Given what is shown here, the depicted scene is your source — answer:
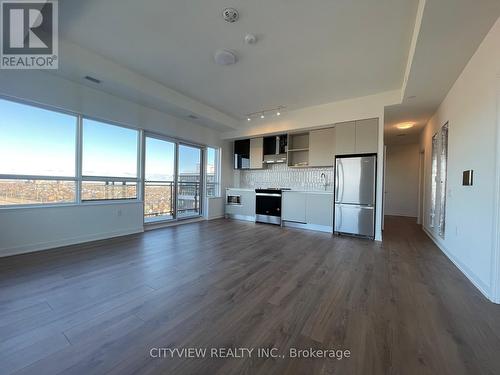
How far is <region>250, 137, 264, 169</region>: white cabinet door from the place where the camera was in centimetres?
597

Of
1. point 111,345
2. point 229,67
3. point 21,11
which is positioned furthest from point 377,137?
point 21,11

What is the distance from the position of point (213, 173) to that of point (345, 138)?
3762 millimetres

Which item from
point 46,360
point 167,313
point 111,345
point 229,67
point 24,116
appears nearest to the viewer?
point 46,360

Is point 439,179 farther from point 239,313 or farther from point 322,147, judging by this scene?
point 239,313

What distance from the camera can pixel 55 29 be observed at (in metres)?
2.49

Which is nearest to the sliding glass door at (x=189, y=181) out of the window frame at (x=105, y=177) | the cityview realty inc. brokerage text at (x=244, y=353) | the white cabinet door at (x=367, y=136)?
the window frame at (x=105, y=177)

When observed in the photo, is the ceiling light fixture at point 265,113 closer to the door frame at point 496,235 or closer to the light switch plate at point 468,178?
the light switch plate at point 468,178

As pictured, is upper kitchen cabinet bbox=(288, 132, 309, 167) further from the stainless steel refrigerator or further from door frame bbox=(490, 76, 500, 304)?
door frame bbox=(490, 76, 500, 304)

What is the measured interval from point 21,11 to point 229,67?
236cm

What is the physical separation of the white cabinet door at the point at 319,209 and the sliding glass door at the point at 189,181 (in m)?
3.05

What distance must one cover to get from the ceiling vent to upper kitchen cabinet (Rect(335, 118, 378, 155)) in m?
2.66

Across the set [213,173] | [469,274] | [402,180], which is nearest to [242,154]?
[213,173]

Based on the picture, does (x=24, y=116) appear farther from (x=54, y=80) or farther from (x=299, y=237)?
(x=299, y=237)

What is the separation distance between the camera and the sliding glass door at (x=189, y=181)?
17.5ft
